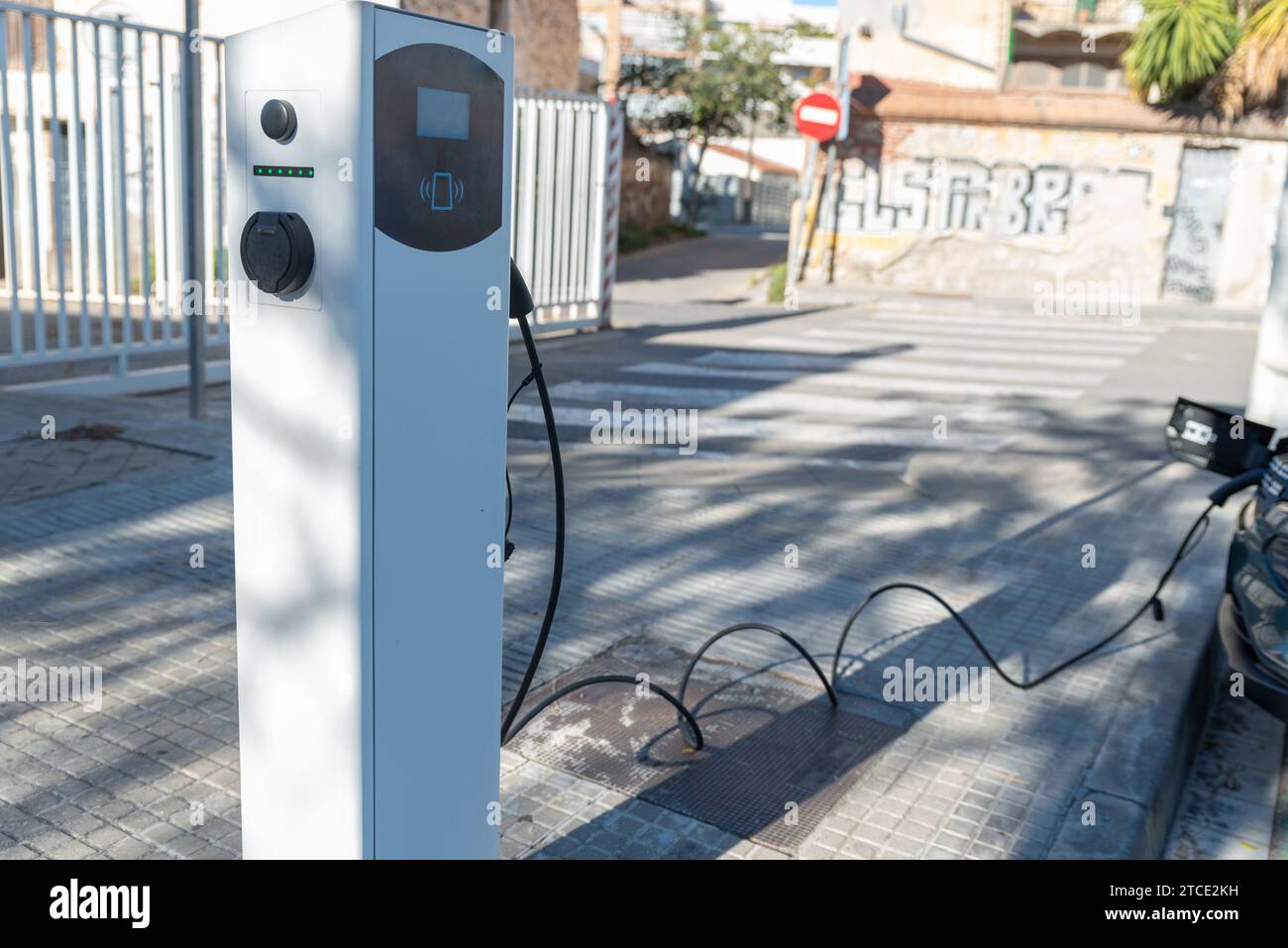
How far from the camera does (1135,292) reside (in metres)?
20.8

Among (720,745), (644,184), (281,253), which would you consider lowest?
(720,745)

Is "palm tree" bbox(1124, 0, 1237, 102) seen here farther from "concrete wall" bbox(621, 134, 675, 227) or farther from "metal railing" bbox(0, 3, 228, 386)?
"metal railing" bbox(0, 3, 228, 386)

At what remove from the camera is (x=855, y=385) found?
11258 mm

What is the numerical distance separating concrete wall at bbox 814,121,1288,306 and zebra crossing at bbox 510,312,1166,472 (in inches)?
187

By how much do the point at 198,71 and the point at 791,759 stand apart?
6204 millimetres

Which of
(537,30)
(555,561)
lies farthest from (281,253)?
(537,30)

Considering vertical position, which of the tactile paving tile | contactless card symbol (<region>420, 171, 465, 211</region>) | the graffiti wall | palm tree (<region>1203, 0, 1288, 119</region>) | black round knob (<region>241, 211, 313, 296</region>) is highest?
palm tree (<region>1203, 0, 1288, 119</region>)

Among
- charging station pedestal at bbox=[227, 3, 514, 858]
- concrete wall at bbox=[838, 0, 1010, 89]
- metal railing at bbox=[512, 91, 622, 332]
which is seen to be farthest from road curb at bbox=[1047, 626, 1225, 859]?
concrete wall at bbox=[838, 0, 1010, 89]

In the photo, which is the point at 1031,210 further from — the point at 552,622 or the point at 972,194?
the point at 552,622

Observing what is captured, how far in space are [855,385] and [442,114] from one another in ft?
30.6

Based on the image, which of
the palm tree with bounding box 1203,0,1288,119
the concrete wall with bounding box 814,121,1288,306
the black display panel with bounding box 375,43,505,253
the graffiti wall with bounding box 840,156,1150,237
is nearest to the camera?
the black display panel with bounding box 375,43,505,253

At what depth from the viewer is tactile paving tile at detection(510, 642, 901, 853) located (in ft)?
11.6
